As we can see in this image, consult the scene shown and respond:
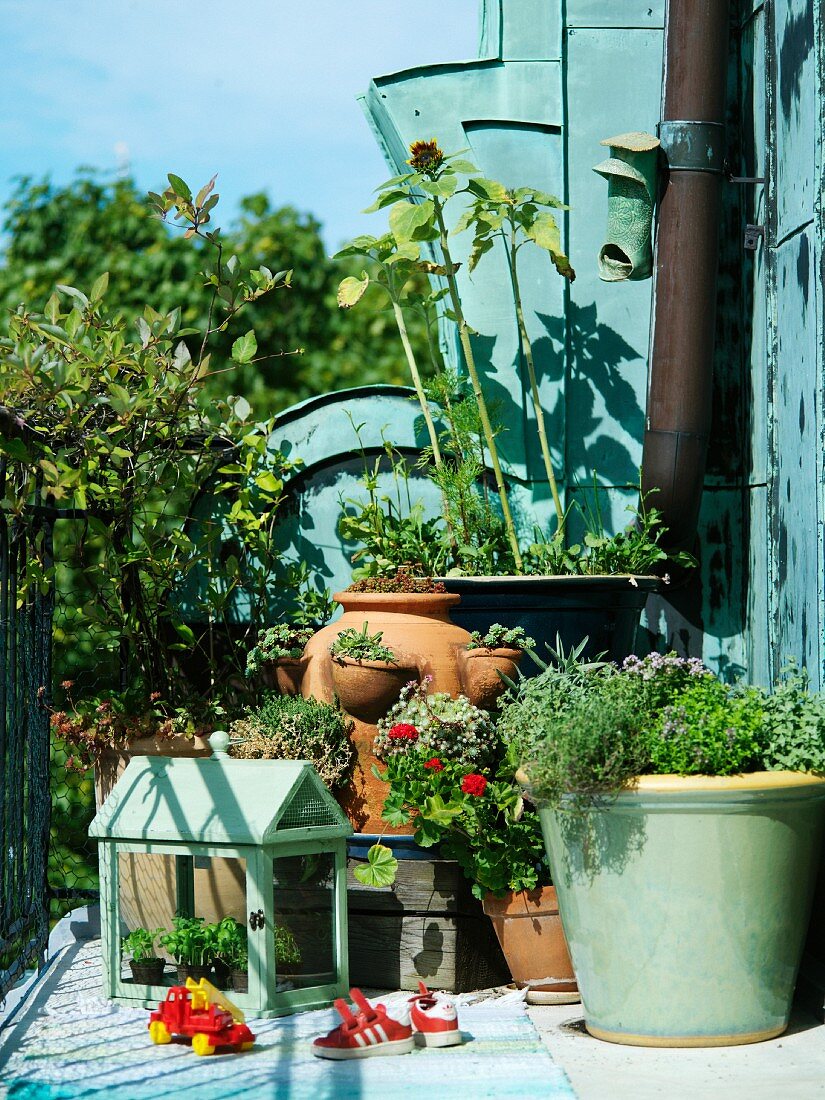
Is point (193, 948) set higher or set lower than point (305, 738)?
lower

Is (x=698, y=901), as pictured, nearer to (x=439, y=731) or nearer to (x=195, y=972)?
(x=439, y=731)

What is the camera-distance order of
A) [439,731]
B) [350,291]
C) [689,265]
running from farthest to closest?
[350,291] < [689,265] < [439,731]

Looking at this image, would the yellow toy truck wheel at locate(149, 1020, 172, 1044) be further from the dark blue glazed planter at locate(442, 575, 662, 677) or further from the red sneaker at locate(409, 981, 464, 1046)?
the dark blue glazed planter at locate(442, 575, 662, 677)

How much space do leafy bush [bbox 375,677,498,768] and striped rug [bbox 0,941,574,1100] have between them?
2.23 ft

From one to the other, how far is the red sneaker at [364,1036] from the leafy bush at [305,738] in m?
0.80

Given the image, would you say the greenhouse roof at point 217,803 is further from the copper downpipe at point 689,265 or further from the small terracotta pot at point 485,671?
the copper downpipe at point 689,265

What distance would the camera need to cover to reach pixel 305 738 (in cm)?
349

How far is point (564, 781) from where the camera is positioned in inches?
110

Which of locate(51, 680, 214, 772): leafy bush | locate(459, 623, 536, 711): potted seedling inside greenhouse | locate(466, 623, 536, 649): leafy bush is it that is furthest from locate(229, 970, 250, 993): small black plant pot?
locate(466, 623, 536, 649): leafy bush

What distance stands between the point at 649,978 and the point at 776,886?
1.19ft

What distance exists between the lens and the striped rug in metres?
2.52

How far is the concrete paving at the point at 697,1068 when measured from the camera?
2.50 meters

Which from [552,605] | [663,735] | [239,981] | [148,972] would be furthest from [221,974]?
[552,605]

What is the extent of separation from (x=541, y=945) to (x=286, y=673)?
1262 mm
